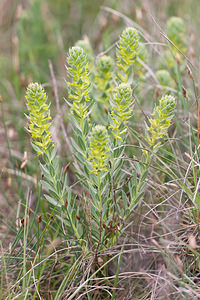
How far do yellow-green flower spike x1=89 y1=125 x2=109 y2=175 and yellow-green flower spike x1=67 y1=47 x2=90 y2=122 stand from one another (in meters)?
0.20

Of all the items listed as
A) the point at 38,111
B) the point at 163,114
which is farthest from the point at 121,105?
the point at 38,111

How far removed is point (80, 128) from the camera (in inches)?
58.9

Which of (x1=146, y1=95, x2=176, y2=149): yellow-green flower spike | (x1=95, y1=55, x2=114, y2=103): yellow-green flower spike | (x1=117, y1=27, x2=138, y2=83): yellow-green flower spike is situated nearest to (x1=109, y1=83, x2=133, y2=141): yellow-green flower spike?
(x1=146, y1=95, x2=176, y2=149): yellow-green flower spike

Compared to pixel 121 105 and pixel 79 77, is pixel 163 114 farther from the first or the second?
pixel 79 77

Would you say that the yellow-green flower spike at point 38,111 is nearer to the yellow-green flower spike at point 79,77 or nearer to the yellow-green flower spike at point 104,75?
the yellow-green flower spike at point 79,77

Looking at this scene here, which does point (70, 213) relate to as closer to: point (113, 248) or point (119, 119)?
point (113, 248)

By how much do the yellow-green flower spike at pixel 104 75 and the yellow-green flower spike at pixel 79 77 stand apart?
37 cm

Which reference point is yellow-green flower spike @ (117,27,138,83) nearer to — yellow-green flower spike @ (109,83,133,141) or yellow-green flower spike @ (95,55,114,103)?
yellow-green flower spike @ (95,55,114,103)

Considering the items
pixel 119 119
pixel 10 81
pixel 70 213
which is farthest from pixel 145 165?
pixel 10 81

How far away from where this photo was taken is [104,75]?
6.05 ft

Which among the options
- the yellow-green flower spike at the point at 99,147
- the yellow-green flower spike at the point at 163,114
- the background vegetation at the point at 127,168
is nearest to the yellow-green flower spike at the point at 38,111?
the background vegetation at the point at 127,168

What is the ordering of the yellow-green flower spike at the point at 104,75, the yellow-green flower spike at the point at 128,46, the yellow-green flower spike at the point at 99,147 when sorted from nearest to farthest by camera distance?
the yellow-green flower spike at the point at 99,147, the yellow-green flower spike at the point at 128,46, the yellow-green flower spike at the point at 104,75

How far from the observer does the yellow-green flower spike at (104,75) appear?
5.82 feet

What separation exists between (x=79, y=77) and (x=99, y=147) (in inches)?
12.7
